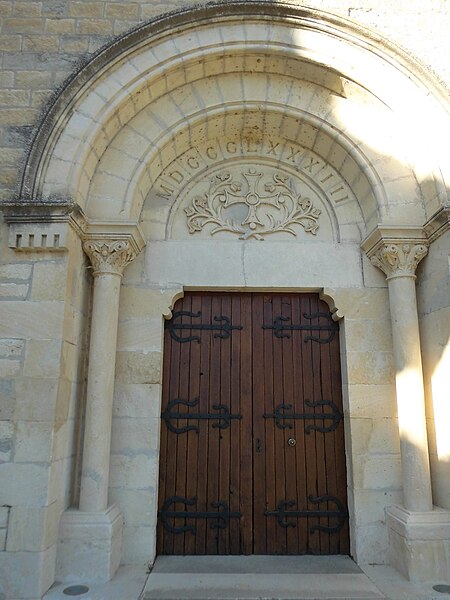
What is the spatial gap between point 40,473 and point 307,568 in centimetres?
194

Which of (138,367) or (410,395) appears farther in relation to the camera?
(138,367)

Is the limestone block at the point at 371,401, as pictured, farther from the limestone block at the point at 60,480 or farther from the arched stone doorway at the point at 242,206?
the limestone block at the point at 60,480

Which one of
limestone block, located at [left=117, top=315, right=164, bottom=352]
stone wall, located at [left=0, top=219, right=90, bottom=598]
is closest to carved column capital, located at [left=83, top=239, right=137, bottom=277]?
stone wall, located at [left=0, top=219, right=90, bottom=598]

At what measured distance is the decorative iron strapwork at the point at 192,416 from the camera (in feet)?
12.1

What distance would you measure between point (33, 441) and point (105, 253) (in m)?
1.40

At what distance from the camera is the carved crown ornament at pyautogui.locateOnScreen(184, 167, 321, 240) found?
13.1ft

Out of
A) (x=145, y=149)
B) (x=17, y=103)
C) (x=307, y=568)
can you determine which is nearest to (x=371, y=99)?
(x=145, y=149)

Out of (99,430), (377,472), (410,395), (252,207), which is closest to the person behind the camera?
(99,430)

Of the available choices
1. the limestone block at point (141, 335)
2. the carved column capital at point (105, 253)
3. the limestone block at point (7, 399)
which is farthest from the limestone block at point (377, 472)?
the limestone block at point (7, 399)

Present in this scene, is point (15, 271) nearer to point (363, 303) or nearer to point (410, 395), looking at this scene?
point (363, 303)

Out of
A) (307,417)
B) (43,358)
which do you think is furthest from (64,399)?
(307,417)

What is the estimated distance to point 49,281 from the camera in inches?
124

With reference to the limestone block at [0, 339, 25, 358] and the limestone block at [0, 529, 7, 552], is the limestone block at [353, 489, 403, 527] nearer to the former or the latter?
the limestone block at [0, 529, 7, 552]

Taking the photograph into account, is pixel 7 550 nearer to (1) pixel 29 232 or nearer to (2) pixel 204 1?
(1) pixel 29 232
